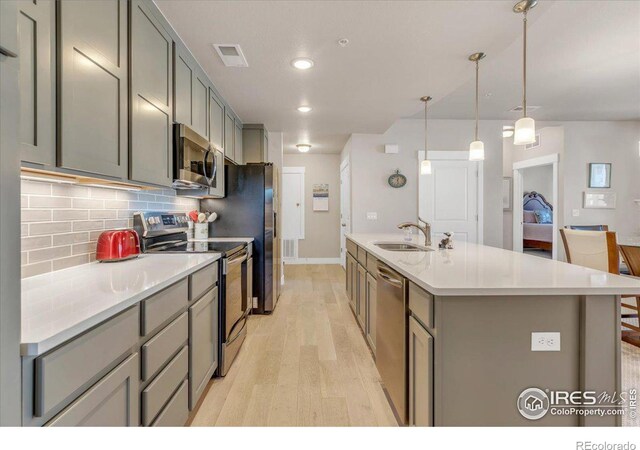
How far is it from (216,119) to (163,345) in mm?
2421

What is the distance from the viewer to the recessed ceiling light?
264cm

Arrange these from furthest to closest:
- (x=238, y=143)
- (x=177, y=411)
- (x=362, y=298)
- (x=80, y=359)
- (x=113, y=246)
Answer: (x=238, y=143), (x=362, y=298), (x=113, y=246), (x=177, y=411), (x=80, y=359)

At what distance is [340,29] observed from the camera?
2.19 metres

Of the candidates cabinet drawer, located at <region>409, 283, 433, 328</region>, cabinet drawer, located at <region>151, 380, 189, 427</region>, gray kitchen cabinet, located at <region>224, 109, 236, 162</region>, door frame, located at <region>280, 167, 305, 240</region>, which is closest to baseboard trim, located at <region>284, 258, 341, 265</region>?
door frame, located at <region>280, 167, 305, 240</region>

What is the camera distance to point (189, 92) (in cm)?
250

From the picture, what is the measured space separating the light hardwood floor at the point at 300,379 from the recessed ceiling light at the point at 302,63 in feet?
7.85

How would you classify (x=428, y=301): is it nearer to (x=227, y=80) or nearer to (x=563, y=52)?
(x=227, y=80)

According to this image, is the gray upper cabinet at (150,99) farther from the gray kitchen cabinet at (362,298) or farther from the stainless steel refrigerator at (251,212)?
the gray kitchen cabinet at (362,298)

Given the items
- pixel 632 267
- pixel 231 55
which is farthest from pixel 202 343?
pixel 632 267

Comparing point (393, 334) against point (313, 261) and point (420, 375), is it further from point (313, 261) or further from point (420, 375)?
point (313, 261)

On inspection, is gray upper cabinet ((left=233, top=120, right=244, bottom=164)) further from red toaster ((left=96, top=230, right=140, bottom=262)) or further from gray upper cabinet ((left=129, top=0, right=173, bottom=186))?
red toaster ((left=96, top=230, right=140, bottom=262))

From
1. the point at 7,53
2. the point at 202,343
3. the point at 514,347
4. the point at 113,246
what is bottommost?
the point at 202,343

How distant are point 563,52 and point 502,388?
3171 millimetres

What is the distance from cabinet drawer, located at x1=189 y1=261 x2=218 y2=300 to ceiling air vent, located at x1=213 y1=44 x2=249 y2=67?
1562 millimetres
